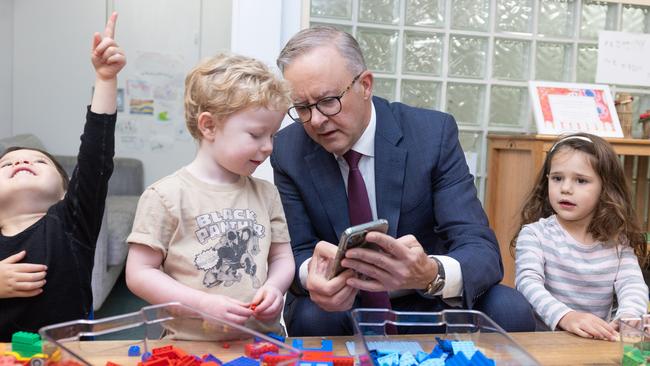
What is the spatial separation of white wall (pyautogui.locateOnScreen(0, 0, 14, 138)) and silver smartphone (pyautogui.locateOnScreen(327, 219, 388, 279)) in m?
3.99

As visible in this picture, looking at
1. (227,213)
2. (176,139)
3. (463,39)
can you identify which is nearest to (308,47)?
(227,213)

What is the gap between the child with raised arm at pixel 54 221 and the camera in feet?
3.58

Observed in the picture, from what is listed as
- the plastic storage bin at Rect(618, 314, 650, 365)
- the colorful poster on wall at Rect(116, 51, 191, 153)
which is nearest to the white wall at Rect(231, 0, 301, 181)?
the plastic storage bin at Rect(618, 314, 650, 365)

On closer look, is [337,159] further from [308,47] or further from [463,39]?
[463,39]

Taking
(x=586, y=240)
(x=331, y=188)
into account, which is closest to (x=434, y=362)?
(x=331, y=188)

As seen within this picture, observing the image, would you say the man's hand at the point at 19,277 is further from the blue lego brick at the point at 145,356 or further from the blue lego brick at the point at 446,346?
the blue lego brick at the point at 446,346

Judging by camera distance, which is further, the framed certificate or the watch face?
the framed certificate

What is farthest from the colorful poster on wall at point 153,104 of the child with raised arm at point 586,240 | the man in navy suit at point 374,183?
the child with raised arm at point 586,240

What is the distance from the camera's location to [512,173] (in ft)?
8.87

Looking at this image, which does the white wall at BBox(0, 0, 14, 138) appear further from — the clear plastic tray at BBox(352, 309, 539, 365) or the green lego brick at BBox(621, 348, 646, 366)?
the green lego brick at BBox(621, 348, 646, 366)

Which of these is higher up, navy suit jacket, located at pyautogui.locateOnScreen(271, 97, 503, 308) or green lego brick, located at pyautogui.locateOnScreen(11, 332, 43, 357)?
navy suit jacket, located at pyautogui.locateOnScreen(271, 97, 503, 308)

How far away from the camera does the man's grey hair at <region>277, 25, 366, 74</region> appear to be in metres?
1.33

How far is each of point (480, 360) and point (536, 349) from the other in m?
0.24

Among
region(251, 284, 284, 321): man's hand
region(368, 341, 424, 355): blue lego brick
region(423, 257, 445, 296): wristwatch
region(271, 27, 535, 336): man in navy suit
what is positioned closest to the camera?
region(368, 341, 424, 355): blue lego brick
